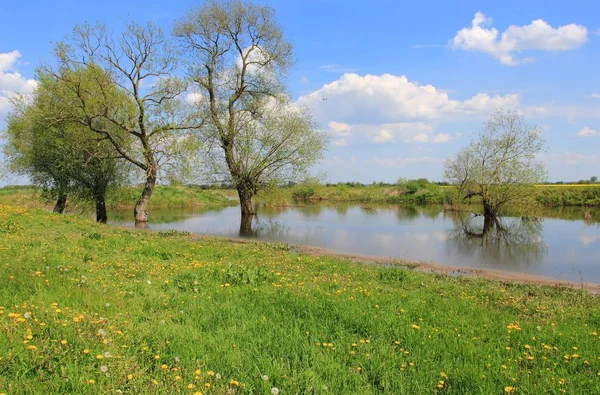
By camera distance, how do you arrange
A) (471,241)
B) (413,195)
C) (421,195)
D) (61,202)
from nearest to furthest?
(471,241), (61,202), (421,195), (413,195)

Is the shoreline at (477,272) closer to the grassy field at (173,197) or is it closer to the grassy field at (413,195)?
the grassy field at (413,195)

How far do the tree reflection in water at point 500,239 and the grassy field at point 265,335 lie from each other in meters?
9.54

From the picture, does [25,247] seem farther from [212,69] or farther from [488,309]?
[212,69]

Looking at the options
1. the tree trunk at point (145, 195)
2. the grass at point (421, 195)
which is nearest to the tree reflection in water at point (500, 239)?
the grass at point (421, 195)

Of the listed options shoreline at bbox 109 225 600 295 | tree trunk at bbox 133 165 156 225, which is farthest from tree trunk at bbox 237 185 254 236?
shoreline at bbox 109 225 600 295

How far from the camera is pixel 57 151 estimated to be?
25.7m

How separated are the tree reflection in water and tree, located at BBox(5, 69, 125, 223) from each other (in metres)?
22.7

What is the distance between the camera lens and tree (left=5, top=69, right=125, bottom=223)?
1015 inches

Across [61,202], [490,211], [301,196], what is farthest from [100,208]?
[301,196]

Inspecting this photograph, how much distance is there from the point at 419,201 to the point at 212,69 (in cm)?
3980

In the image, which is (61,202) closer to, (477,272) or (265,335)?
(477,272)

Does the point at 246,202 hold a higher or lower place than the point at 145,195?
lower

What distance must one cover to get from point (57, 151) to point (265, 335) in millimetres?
25792

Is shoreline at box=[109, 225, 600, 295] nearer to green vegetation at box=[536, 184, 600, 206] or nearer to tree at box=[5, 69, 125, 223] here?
tree at box=[5, 69, 125, 223]
